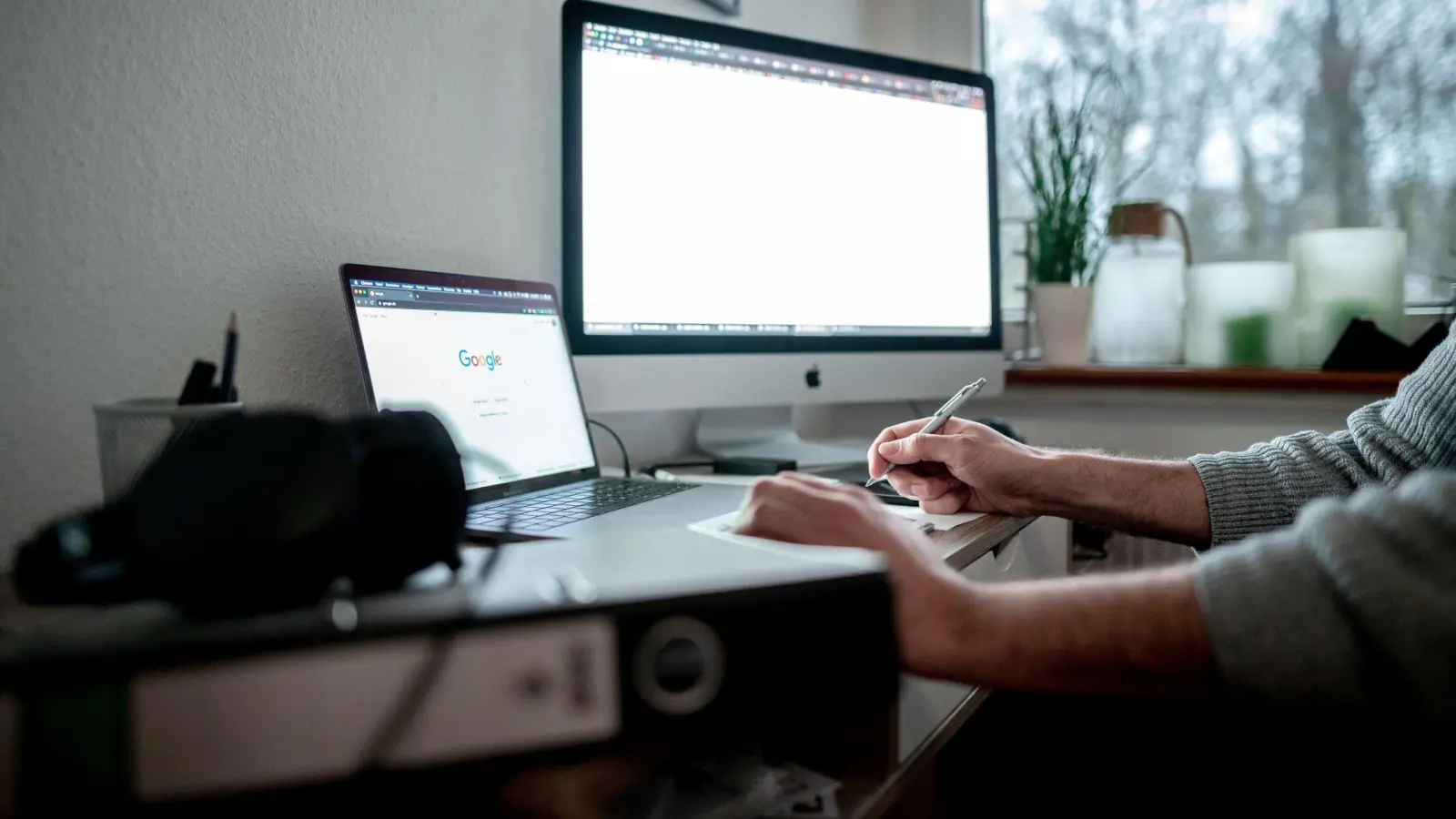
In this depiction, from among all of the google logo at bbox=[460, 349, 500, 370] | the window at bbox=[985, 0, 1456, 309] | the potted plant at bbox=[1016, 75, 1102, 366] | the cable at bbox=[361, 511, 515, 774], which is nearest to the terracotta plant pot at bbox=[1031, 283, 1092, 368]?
the potted plant at bbox=[1016, 75, 1102, 366]

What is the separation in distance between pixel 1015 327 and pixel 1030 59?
0.54m

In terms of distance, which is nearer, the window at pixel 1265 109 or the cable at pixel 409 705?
the cable at pixel 409 705

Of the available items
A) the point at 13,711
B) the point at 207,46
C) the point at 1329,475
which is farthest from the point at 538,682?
the point at 1329,475

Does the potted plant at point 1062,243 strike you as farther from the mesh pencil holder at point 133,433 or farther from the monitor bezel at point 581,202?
the mesh pencil holder at point 133,433

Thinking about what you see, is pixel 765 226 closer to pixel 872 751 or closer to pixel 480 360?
pixel 480 360

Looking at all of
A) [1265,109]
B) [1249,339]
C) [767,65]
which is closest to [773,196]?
[767,65]

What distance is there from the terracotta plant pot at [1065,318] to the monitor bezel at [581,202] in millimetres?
371

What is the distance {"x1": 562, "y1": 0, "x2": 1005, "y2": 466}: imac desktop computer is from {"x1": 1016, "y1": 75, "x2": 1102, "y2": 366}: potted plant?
0.37 metres

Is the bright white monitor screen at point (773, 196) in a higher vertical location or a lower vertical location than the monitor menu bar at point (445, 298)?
higher

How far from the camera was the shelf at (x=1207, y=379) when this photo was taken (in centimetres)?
134

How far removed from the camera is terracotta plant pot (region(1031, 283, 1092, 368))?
1.63 metres

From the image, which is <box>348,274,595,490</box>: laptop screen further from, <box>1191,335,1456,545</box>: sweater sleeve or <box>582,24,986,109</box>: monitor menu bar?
<box>1191,335,1456,545</box>: sweater sleeve

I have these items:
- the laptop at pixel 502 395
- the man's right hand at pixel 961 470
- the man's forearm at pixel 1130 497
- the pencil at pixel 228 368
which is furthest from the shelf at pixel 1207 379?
the pencil at pixel 228 368

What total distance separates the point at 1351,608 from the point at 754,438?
0.86 m
